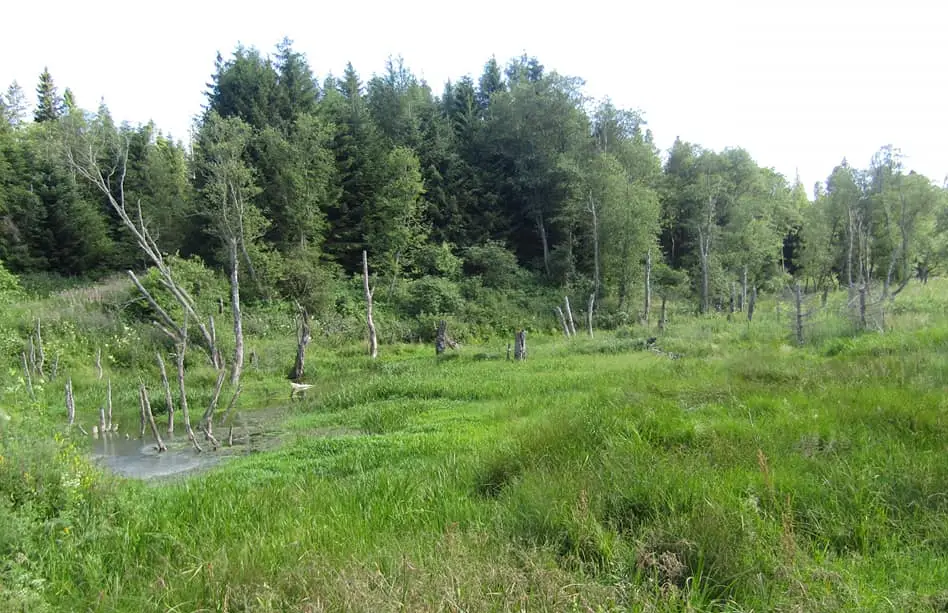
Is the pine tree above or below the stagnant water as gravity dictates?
above

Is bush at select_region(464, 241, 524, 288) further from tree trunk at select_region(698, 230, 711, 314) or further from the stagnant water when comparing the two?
the stagnant water

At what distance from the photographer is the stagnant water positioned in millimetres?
9875

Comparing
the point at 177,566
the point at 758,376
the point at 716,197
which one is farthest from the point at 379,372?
the point at 716,197

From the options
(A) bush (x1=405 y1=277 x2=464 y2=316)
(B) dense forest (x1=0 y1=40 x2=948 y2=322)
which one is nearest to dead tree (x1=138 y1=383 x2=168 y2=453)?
(B) dense forest (x1=0 y1=40 x2=948 y2=322)

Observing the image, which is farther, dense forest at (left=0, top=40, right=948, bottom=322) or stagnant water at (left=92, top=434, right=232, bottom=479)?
dense forest at (left=0, top=40, right=948, bottom=322)

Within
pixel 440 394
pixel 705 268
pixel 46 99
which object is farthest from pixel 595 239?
pixel 46 99

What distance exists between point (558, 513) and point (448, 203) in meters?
41.1

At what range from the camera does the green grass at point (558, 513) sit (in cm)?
359

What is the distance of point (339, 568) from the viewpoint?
13.2 ft

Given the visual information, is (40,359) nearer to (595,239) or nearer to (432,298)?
(432,298)

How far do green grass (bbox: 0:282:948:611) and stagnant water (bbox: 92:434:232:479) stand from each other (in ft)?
5.27

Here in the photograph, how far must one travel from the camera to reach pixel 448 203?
44219 millimetres

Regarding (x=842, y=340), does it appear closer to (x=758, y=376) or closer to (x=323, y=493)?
(x=758, y=376)

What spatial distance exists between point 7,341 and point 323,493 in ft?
48.1
